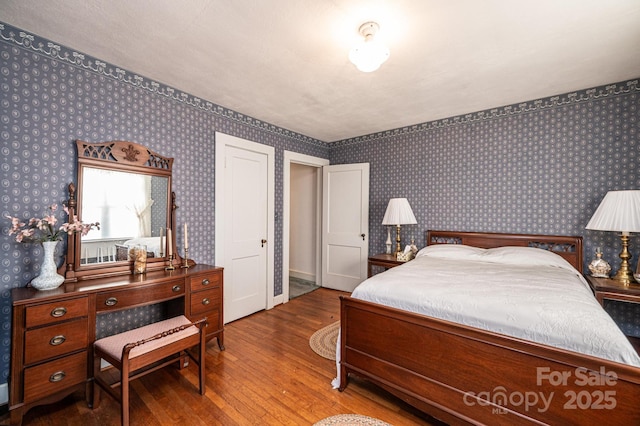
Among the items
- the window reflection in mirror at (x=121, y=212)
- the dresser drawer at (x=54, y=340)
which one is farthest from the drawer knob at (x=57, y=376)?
the window reflection in mirror at (x=121, y=212)

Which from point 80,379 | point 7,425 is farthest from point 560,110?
point 7,425

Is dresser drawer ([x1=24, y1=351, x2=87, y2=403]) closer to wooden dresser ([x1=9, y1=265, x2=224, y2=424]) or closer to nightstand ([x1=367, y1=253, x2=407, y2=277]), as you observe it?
wooden dresser ([x1=9, y1=265, x2=224, y2=424])

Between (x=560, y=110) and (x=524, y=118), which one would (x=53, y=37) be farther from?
(x=560, y=110)

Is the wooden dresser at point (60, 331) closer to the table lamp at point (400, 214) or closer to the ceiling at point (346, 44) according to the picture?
the ceiling at point (346, 44)

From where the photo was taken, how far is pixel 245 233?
11.6 ft

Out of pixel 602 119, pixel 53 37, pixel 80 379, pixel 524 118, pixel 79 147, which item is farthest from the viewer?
pixel 524 118

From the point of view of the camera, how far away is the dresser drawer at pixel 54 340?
164 cm

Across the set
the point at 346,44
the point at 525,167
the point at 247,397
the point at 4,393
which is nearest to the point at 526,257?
the point at 525,167

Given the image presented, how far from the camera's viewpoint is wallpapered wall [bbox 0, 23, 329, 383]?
1874mm

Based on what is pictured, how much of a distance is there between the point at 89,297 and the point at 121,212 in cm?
82

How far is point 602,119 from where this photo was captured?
2.75 m

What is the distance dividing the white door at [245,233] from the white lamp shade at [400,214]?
173 centimetres

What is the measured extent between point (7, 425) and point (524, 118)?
16.9 feet

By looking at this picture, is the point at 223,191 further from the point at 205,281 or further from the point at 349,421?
the point at 349,421
